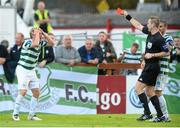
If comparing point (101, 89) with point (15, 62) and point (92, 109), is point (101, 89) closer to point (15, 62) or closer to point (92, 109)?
point (92, 109)

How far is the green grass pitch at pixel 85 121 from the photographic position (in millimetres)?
19719

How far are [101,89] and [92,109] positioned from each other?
579mm

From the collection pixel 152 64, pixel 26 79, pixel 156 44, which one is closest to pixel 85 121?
pixel 26 79

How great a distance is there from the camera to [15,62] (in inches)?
957

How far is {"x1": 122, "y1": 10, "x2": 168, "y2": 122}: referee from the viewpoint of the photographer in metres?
20.4

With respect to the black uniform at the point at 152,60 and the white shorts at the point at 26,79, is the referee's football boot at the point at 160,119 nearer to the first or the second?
the black uniform at the point at 152,60

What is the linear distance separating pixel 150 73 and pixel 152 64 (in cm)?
20

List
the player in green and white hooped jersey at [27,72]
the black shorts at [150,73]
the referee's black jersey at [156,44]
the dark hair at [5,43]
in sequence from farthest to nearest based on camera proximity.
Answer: the dark hair at [5,43] < the player in green and white hooped jersey at [27,72] < the black shorts at [150,73] < the referee's black jersey at [156,44]

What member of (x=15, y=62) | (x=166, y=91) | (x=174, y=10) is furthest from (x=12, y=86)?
(x=174, y=10)

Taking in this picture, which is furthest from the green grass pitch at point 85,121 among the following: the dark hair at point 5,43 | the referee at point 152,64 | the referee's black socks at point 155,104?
the dark hair at point 5,43

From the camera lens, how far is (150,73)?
20562 millimetres

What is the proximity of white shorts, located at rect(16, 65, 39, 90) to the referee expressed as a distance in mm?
2428

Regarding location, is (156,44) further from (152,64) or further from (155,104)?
(155,104)

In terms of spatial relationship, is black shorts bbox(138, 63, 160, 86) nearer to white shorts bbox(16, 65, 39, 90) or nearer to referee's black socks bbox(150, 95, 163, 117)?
referee's black socks bbox(150, 95, 163, 117)
